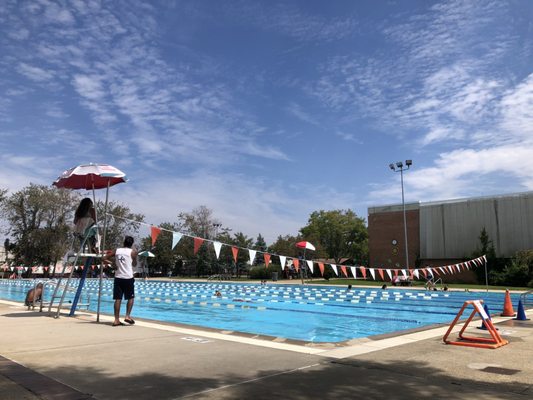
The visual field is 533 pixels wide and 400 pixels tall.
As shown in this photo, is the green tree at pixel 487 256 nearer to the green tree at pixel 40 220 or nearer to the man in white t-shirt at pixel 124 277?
the man in white t-shirt at pixel 124 277

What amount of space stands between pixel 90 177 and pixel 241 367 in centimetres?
793

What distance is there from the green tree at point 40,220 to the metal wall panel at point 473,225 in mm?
44254

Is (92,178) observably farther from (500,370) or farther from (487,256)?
(487,256)

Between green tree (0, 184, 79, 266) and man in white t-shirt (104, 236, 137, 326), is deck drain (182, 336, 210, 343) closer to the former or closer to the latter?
man in white t-shirt (104, 236, 137, 326)

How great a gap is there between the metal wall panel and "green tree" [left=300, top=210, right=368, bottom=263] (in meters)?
31.4

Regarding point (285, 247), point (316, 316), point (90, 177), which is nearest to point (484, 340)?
point (316, 316)

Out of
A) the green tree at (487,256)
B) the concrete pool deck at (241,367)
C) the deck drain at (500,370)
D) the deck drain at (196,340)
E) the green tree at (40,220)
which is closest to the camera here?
the concrete pool deck at (241,367)

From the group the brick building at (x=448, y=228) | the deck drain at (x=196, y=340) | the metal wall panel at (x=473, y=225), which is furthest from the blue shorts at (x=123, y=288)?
the metal wall panel at (x=473, y=225)

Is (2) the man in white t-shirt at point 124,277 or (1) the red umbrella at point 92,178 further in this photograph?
(1) the red umbrella at point 92,178

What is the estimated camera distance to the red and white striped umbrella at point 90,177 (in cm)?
1096

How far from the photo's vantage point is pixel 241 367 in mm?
5695

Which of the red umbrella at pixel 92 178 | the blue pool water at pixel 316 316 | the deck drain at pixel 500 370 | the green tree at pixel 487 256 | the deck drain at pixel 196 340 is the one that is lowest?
the blue pool water at pixel 316 316

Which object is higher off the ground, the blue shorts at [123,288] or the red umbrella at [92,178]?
the red umbrella at [92,178]

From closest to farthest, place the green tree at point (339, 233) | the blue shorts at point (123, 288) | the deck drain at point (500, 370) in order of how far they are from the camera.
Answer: the deck drain at point (500, 370), the blue shorts at point (123, 288), the green tree at point (339, 233)
